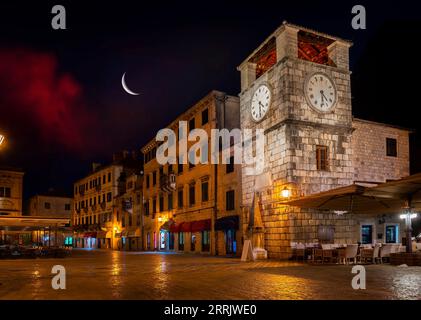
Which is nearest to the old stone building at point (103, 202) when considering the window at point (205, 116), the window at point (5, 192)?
the window at point (5, 192)

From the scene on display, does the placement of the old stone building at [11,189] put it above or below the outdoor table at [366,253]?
above

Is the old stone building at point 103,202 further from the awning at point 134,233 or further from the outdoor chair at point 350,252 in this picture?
the outdoor chair at point 350,252

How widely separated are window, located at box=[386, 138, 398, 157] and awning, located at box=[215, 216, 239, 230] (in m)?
10.3

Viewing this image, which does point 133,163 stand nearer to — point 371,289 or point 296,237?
point 296,237

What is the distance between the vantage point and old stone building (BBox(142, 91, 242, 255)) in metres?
30.4

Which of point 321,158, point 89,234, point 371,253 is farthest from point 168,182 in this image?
point 89,234

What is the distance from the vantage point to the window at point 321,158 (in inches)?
940

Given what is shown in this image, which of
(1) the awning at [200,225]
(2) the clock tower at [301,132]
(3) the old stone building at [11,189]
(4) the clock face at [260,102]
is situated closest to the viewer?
(2) the clock tower at [301,132]

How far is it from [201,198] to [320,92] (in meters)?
14.0

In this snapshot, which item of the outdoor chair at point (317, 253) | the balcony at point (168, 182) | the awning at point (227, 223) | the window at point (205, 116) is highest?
the window at point (205, 116)

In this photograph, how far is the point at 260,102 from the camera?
26.2 meters

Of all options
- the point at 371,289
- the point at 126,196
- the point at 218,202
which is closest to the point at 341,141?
the point at 218,202

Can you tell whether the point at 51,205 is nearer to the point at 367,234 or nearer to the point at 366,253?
the point at 367,234

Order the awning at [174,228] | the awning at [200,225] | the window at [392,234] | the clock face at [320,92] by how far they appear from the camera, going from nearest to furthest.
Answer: the clock face at [320,92]
the window at [392,234]
the awning at [200,225]
the awning at [174,228]
